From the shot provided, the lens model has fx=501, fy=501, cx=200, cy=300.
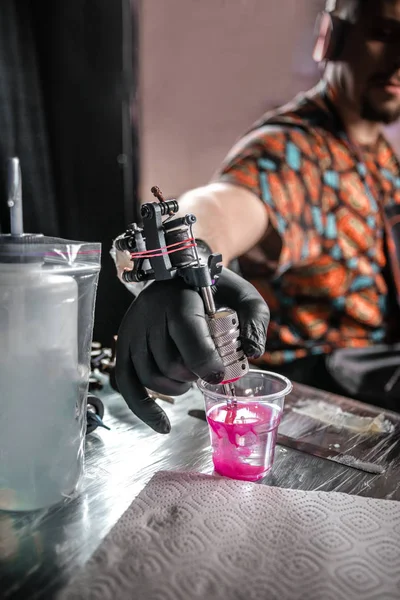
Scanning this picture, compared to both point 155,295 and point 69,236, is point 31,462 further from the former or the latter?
point 69,236

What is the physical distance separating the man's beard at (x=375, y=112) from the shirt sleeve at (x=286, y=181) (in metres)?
A: 0.31

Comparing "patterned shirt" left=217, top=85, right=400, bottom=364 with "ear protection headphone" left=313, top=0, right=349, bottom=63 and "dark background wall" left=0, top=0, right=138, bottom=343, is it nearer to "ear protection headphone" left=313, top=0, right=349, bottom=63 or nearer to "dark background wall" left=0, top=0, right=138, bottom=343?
"ear protection headphone" left=313, top=0, right=349, bottom=63

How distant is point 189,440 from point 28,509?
11.6 inches

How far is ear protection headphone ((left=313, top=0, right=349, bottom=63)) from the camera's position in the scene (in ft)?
5.45

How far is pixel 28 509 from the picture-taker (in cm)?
61

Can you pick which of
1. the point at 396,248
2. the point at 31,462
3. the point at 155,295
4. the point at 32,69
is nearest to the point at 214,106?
the point at 32,69

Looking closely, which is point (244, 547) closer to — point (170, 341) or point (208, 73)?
point (170, 341)

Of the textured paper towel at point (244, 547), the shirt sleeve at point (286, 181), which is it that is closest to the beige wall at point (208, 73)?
the shirt sleeve at point (286, 181)

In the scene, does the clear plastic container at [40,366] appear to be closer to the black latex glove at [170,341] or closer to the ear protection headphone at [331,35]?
the black latex glove at [170,341]

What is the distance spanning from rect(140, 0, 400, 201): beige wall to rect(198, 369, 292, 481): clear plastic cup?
1.83 metres

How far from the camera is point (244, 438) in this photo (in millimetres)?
694

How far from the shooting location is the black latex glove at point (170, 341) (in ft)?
2.03

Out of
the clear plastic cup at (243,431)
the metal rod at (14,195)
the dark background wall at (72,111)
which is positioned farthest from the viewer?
the dark background wall at (72,111)

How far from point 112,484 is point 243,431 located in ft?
0.63
